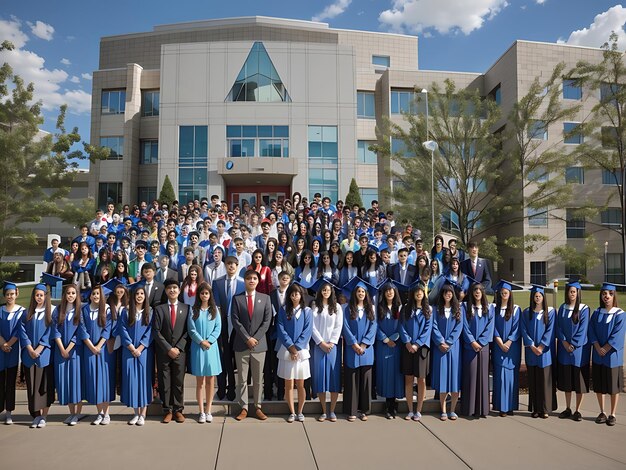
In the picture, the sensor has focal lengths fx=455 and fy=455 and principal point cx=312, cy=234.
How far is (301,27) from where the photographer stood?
4112cm

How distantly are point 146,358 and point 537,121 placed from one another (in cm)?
2484

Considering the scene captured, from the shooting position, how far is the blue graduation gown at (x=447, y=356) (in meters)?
6.54

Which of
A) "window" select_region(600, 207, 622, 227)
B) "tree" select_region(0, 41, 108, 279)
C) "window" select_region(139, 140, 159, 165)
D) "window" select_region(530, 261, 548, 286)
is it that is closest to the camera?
"tree" select_region(0, 41, 108, 279)

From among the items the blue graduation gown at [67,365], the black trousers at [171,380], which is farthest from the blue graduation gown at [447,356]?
the blue graduation gown at [67,365]

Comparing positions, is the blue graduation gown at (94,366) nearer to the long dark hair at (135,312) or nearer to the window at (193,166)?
the long dark hair at (135,312)

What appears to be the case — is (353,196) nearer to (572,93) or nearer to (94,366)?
(572,93)

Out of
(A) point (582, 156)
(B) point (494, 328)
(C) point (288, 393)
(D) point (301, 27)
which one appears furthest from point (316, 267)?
(D) point (301, 27)

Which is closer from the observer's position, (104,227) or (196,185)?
(104,227)

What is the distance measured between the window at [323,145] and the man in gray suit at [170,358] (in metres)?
24.7

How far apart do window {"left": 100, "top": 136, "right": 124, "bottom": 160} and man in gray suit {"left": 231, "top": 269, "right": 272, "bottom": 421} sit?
101 feet

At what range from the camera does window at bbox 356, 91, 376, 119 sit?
33250 mm

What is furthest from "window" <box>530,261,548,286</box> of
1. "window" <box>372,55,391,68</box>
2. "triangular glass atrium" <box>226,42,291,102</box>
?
"window" <box>372,55,391,68</box>

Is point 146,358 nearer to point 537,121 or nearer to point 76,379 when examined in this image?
point 76,379

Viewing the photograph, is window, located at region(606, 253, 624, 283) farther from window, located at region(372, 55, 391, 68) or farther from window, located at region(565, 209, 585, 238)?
window, located at region(372, 55, 391, 68)
